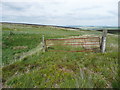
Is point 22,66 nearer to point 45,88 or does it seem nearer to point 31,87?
point 31,87

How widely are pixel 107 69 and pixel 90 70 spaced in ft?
2.61

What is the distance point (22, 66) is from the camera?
20.3 ft

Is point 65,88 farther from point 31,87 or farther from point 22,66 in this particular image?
point 22,66

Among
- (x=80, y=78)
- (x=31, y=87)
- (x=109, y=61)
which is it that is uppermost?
(x=109, y=61)

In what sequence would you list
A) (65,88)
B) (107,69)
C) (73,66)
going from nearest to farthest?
(65,88) < (107,69) < (73,66)

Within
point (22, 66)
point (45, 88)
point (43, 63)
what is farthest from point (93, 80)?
point (22, 66)

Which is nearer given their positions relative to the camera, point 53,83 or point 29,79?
→ point 53,83

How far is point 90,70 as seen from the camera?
5.16 meters

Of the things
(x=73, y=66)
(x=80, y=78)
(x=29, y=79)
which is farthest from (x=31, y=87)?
(x=73, y=66)

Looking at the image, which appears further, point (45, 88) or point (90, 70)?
point (90, 70)

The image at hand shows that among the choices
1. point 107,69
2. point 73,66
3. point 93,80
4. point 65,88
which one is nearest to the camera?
point 65,88

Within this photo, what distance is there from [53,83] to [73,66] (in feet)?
5.60

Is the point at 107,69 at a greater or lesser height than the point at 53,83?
greater

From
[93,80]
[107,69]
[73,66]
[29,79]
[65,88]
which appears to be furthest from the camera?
[73,66]
